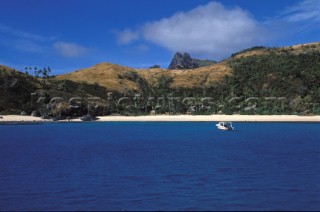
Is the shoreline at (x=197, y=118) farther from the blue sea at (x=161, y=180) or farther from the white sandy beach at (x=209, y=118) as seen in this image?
the blue sea at (x=161, y=180)

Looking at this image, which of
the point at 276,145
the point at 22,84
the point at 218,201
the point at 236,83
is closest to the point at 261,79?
the point at 236,83

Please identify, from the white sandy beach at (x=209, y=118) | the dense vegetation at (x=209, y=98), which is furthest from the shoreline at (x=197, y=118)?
the dense vegetation at (x=209, y=98)

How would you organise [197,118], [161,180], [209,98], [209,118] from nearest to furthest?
1. [161,180]
2. [209,118]
3. [197,118]
4. [209,98]

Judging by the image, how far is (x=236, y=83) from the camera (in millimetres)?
167875

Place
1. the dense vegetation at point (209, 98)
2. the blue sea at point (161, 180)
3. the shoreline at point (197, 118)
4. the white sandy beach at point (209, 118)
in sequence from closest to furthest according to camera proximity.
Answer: the blue sea at point (161, 180) < the white sandy beach at point (209, 118) < the shoreline at point (197, 118) < the dense vegetation at point (209, 98)

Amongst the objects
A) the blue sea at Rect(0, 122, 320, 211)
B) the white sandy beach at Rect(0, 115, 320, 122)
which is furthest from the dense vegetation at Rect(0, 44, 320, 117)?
the blue sea at Rect(0, 122, 320, 211)

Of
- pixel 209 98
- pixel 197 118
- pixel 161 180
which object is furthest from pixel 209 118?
pixel 161 180

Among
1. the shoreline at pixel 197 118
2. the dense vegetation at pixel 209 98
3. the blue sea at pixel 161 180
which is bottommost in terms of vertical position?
the blue sea at pixel 161 180

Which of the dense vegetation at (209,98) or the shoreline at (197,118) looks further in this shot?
the dense vegetation at (209,98)

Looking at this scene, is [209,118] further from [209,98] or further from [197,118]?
[209,98]

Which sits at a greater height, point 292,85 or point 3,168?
point 292,85

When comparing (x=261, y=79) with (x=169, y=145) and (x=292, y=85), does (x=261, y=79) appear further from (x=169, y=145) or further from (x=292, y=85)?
(x=169, y=145)

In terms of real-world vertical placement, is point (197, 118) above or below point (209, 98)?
below

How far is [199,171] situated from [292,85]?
130075 millimetres
